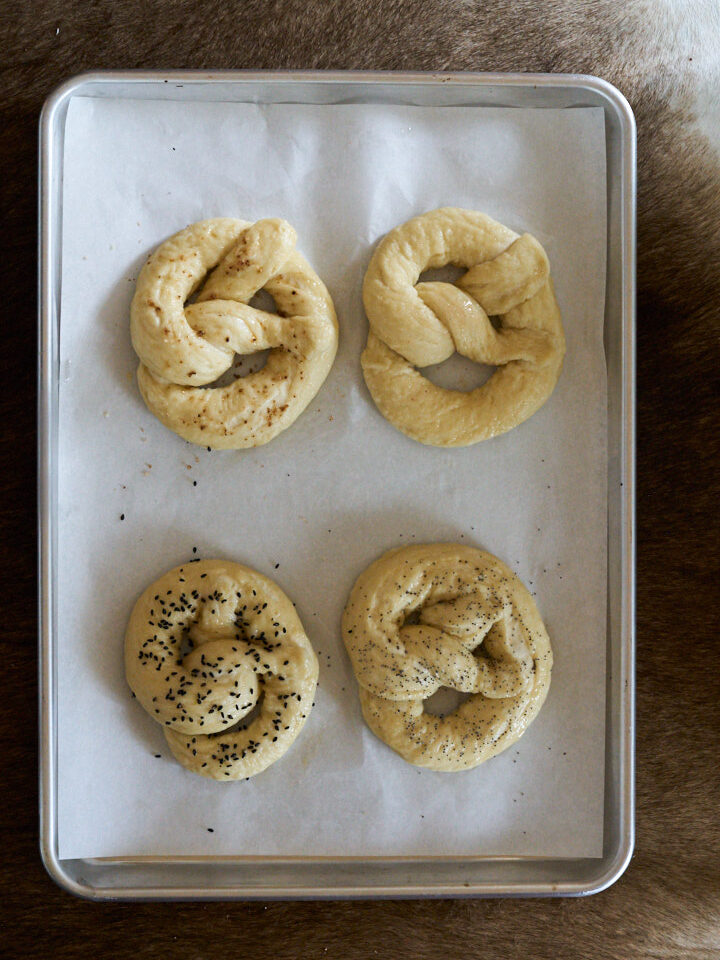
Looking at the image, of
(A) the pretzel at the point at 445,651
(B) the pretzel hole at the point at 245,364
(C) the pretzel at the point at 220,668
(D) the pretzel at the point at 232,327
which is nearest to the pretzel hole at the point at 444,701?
(A) the pretzel at the point at 445,651

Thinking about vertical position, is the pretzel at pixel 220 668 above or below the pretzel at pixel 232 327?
below

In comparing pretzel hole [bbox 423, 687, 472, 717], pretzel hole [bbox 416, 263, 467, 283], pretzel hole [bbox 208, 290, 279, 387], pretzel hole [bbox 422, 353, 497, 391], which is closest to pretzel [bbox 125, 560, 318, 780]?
pretzel hole [bbox 423, 687, 472, 717]

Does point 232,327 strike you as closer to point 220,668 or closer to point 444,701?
point 220,668

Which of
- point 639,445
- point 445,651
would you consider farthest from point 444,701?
point 639,445

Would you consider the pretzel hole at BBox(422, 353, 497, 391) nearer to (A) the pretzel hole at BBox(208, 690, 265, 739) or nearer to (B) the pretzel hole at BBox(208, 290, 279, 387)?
(B) the pretzel hole at BBox(208, 290, 279, 387)

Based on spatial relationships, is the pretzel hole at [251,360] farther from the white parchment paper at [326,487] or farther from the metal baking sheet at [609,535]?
the metal baking sheet at [609,535]
